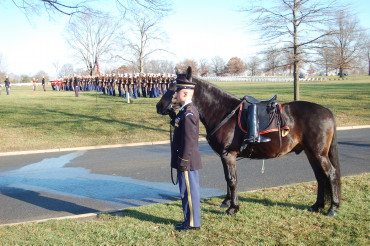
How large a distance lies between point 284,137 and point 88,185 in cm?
443

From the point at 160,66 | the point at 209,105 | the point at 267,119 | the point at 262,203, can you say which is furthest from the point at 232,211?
the point at 160,66

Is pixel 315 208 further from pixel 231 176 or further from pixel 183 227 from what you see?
pixel 183 227

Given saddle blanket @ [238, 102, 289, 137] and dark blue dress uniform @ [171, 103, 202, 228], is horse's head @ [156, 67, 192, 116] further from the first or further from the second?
saddle blanket @ [238, 102, 289, 137]

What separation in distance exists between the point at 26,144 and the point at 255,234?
10.7 m

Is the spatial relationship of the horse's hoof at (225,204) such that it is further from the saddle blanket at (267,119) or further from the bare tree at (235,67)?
the bare tree at (235,67)

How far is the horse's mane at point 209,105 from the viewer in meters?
5.02

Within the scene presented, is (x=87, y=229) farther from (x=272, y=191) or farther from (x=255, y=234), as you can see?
(x=272, y=191)

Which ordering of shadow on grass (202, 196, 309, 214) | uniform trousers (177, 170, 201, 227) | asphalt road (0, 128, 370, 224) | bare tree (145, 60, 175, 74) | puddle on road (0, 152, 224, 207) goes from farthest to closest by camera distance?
1. bare tree (145, 60, 175, 74)
2. puddle on road (0, 152, 224, 207)
3. asphalt road (0, 128, 370, 224)
4. shadow on grass (202, 196, 309, 214)
5. uniform trousers (177, 170, 201, 227)

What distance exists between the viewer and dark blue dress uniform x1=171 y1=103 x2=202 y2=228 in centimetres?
419

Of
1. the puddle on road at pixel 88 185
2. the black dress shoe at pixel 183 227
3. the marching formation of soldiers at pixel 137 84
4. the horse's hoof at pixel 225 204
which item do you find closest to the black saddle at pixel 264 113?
the horse's hoof at pixel 225 204

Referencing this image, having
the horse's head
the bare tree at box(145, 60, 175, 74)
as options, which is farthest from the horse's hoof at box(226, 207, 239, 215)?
the bare tree at box(145, 60, 175, 74)

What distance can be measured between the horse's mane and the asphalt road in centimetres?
178

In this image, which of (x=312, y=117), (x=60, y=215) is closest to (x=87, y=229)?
(x=60, y=215)

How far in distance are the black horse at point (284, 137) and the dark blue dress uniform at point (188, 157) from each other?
0.70 m
